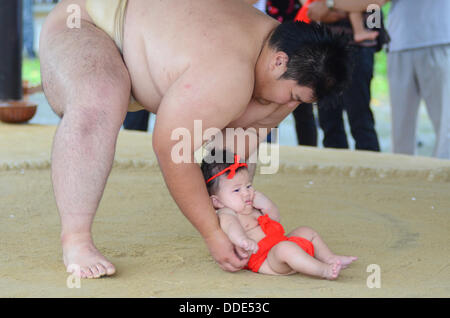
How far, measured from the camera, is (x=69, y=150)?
1.62 metres

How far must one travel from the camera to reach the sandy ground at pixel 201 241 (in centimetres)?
155

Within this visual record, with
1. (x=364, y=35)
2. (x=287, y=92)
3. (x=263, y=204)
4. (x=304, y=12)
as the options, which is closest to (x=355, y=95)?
(x=364, y=35)

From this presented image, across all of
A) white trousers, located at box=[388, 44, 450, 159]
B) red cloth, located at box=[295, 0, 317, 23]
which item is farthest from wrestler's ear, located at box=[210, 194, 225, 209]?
white trousers, located at box=[388, 44, 450, 159]

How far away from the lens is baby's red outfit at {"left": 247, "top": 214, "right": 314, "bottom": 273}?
68.2 inches

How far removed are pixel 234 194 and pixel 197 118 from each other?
310mm

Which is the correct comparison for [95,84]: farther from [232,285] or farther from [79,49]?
[232,285]

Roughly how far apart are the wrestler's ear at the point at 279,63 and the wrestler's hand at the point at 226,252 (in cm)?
43

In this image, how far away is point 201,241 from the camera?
2031 millimetres

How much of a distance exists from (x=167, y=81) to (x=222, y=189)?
0.33 meters

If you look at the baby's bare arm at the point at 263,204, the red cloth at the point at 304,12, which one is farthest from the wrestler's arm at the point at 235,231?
the red cloth at the point at 304,12

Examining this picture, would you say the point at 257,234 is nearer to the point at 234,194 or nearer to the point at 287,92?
the point at 234,194

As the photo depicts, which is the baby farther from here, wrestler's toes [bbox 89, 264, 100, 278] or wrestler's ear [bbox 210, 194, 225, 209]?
wrestler's toes [bbox 89, 264, 100, 278]

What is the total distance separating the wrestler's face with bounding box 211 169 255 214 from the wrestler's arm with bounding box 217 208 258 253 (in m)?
0.03

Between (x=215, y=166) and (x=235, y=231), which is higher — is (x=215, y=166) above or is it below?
above
